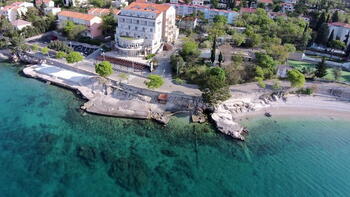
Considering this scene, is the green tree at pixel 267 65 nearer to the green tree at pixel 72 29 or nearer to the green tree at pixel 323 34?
the green tree at pixel 323 34

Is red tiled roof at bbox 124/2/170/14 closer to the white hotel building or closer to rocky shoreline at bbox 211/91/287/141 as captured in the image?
the white hotel building

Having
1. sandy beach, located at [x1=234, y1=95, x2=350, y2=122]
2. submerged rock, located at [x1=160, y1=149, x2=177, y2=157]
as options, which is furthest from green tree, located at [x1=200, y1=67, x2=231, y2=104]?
submerged rock, located at [x1=160, y1=149, x2=177, y2=157]

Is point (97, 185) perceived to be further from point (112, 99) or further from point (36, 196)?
point (112, 99)

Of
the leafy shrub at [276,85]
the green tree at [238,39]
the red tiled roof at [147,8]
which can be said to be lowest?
the leafy shrub at [276,85]

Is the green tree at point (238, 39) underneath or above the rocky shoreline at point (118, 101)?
above

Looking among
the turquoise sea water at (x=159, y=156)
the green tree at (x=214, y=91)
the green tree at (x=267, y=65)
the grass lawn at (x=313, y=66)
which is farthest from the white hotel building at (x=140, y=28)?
the grass lawn at (x=313, y=66)

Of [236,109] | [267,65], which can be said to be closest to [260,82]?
[267,65]
